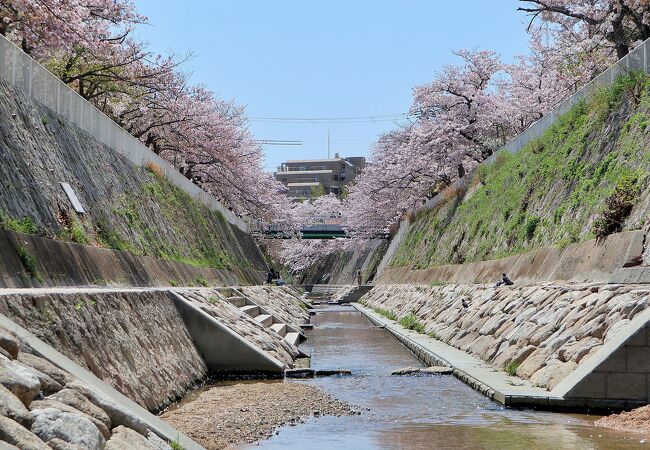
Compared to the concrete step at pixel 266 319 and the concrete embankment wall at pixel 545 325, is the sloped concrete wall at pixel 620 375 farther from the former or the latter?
the concrete step at pixel 266 319

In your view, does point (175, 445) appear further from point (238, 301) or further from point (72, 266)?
point (238, 301)

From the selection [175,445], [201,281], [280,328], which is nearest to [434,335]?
[280,328]

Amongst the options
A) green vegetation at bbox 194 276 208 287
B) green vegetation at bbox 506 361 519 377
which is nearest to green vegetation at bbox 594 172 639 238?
green vegetation at bbox 506 361 519 377

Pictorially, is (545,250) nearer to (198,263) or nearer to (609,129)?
(609,129)

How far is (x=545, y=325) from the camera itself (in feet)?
43.6

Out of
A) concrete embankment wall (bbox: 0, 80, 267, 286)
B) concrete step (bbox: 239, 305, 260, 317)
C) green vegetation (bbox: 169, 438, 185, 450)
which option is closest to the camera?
green vegetation (bbox: 169, 438, 185, 450)

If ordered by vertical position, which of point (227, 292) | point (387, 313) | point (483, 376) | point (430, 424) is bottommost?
point (430, 424)

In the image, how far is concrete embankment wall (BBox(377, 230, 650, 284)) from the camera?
14.0m

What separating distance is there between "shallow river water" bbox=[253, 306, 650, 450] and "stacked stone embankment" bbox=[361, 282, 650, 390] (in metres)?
1.04

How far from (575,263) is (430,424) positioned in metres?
7.52

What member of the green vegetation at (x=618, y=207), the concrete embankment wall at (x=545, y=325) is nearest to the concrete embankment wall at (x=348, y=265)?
the concrete embankment wall at (x=545, y=325)

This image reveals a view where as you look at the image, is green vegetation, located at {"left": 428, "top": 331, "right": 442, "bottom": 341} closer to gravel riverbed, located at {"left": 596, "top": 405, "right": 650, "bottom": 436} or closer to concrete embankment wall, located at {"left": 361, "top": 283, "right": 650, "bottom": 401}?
concrete embankment wall, located at {"left": 361, "top": 283, "right": 650, "bottom": 401}

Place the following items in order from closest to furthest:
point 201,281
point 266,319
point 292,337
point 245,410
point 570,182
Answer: point 245,410 → point 570,182 → point 292,337 → point 266,319 → point 201,281

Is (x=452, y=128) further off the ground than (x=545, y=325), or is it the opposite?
(x=452, y=128)
